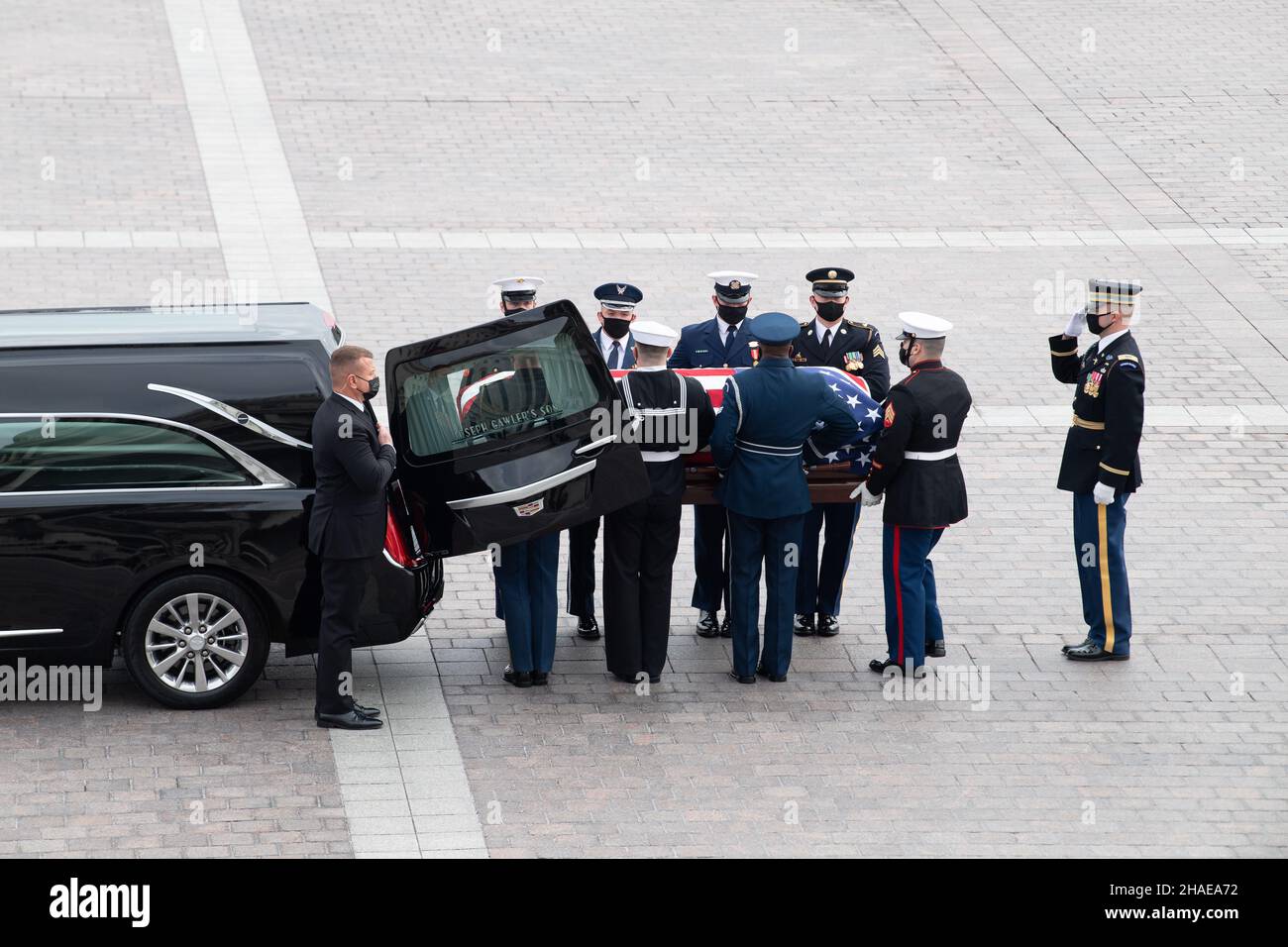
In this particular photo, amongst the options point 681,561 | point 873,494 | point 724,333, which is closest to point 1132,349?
point 873,494

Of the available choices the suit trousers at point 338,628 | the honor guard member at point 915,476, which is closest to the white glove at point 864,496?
the honor guard member at point 915,476

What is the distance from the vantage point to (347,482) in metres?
7.77

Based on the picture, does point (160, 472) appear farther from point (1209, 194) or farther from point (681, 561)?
point (1209, 194)

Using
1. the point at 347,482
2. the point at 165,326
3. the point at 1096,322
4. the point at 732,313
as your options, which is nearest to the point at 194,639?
the point at 347,482

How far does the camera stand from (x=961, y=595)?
32.5 ft

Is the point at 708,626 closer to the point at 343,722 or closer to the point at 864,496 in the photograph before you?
the point at 864,496

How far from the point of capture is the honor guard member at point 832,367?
937cm

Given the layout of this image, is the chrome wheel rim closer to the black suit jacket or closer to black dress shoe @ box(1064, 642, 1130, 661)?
the black suit jacket

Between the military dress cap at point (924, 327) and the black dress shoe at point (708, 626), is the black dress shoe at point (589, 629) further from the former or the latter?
the military dress cap at point (924, 327)

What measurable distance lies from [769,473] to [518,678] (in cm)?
159

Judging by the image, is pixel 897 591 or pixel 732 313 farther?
pixel 732 313

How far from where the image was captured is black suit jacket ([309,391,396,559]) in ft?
25.1

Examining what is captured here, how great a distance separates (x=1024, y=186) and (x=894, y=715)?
973 centimetres

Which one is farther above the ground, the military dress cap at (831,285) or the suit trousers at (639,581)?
the military dress cap at (831,285)
